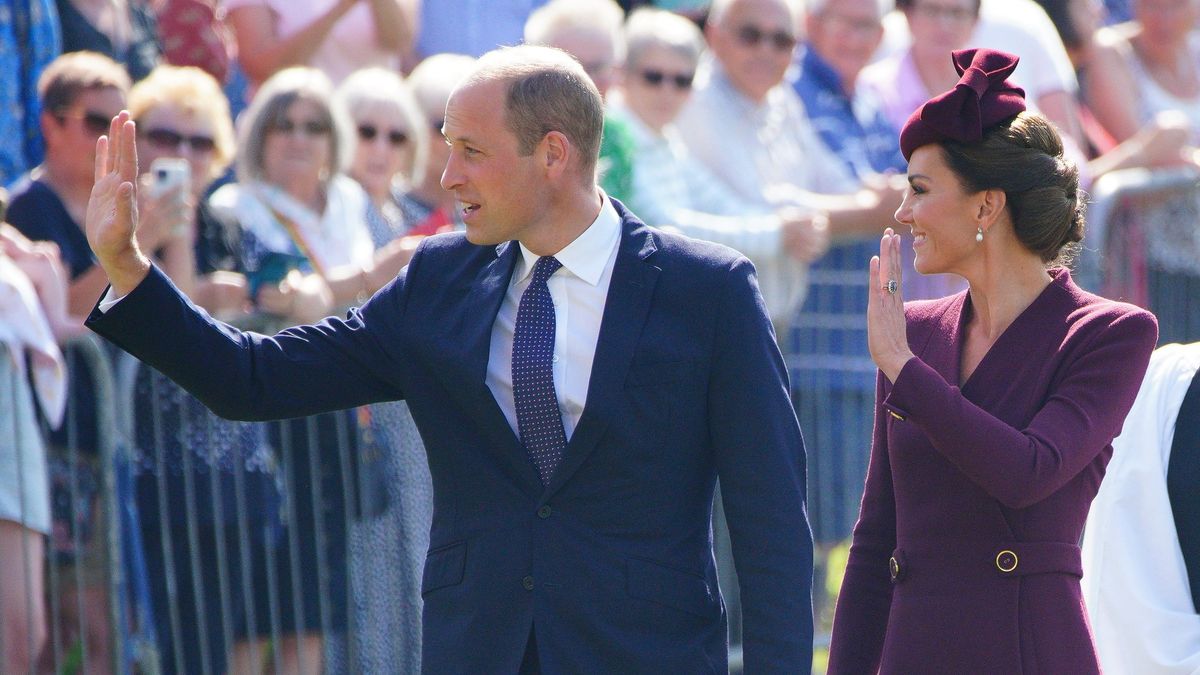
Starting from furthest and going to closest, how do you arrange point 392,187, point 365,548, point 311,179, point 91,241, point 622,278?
point 392,187 < point 311,179 < point 365,548 < point 622,278 < point 91,241

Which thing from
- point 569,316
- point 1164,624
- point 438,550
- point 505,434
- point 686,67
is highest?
point 686,67

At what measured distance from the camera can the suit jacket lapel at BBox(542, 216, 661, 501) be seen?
357cm

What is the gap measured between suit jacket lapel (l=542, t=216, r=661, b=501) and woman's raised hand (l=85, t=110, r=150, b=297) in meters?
0.91

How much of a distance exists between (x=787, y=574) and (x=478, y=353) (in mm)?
767

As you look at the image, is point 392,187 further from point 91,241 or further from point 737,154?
point 91,241

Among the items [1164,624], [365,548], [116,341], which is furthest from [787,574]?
[365,548]

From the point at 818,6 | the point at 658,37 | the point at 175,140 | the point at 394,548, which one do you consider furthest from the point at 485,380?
the point at 818,6

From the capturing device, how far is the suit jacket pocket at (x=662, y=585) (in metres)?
3.56

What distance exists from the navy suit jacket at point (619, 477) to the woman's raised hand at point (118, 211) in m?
0.05

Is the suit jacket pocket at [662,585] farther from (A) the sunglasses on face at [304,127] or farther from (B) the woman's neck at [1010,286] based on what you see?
(A) the sunglasses on face at [304,127]

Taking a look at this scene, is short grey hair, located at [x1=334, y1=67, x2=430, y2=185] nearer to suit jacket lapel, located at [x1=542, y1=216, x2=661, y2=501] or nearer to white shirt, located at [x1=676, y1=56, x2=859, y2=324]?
white shirt, located at [x1=676, y1=56, x2=859, y2=324]

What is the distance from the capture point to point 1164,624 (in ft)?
13.0

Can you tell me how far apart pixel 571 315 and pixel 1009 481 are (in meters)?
0.95

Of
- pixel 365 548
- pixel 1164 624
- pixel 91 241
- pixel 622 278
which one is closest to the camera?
pixel 91 241
